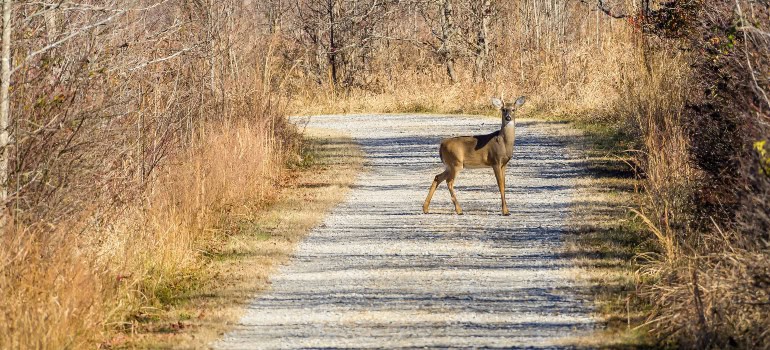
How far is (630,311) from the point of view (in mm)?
9625

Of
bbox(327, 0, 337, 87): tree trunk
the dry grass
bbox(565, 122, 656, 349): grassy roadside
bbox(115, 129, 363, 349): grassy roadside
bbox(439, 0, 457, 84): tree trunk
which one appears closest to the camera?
the dry grass

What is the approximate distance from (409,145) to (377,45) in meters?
16.7

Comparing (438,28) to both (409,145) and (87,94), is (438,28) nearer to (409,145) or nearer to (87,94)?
(409,145)

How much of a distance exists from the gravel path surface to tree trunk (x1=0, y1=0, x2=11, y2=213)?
198cm

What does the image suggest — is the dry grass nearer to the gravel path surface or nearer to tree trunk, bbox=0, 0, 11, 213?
tree trunk, bbox=0, 0, 11, 213

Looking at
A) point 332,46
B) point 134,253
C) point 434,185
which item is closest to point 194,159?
point 434,185

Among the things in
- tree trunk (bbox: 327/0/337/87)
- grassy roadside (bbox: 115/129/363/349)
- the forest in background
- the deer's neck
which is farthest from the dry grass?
tree trunk (bbox: 327/0/337/87)

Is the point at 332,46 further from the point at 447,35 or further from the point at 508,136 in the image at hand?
the point at 508,136

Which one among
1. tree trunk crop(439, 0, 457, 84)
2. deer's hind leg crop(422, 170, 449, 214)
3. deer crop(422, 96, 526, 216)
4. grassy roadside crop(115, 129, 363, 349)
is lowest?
grassy roadside crop(115, 129, 363, 349)

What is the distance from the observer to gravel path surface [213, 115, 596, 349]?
9.18 meters

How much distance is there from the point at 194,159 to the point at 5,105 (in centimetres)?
581

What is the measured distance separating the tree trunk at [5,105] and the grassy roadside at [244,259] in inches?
54.3

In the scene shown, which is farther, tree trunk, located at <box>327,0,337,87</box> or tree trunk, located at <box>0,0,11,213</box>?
tree trunk, located at <box>327,0,337,87</box>

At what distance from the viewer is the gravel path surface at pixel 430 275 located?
9180 mm
